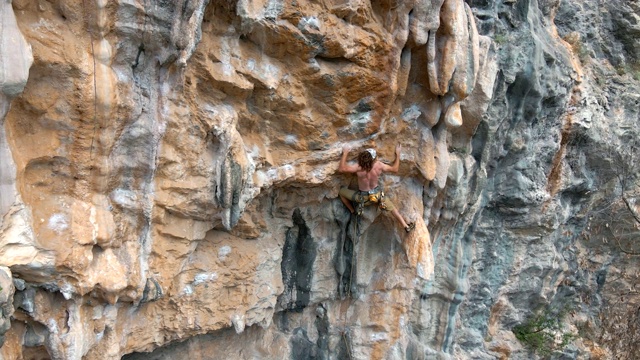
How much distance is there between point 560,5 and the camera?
24.9 feet

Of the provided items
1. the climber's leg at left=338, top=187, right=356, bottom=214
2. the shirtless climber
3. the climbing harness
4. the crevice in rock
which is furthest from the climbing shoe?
the crevice in rock

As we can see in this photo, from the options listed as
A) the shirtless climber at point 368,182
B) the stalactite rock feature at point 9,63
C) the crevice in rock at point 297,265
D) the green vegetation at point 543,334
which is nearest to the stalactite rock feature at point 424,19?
the shirtless climber at point 368,182

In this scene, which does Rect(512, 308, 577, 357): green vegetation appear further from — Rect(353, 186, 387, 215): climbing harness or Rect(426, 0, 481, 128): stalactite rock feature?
Rect(426, 0, 481, 128): stalactite rock feature

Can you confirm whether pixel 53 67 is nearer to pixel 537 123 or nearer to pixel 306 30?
pixel 306 30

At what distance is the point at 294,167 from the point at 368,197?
89 centimetres

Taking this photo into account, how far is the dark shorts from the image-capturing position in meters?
5.19

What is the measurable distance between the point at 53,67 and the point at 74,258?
1282 millimetres

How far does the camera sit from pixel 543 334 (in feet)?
27.3

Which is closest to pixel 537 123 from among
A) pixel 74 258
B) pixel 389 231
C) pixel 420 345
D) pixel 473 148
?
pixel 473 148

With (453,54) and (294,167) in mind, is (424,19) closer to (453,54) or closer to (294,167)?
(453,54)

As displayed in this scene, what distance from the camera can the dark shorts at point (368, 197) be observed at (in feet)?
17.0

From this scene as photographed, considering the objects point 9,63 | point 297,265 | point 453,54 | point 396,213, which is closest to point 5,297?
point 9,63

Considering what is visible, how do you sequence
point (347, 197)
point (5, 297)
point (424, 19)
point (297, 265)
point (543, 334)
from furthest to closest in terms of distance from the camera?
1. point (543, 334)
2. point (297, 265)
3. point (347, 197)
4. point (424, 19)
5. point (5, 297)

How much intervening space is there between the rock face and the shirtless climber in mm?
121
